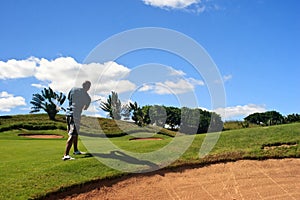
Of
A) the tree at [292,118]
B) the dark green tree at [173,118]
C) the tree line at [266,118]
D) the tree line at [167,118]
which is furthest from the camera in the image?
the tree line at [266,118]

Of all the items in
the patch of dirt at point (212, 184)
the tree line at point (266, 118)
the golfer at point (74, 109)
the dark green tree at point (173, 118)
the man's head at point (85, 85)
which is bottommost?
the patch of dirt at point (212, 184)

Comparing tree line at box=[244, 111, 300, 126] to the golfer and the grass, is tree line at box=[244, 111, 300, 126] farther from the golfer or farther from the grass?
the golfer

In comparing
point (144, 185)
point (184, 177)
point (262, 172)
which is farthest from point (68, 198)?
point (262, 172)

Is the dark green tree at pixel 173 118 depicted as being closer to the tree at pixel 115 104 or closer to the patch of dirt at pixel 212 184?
the tree at pixel 115 104

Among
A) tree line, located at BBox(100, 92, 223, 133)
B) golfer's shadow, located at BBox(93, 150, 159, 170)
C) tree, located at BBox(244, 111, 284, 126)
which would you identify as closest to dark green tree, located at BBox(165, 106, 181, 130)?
tree line, located at BBox(100, 92, 223, 133)

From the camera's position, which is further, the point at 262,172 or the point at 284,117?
the point at 284,117

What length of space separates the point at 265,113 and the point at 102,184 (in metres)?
101

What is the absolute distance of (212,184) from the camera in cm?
1129

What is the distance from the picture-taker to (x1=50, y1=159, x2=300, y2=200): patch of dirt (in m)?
10.4

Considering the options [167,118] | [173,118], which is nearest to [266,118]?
[173,118]

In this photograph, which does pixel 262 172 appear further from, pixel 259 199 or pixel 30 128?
pixel 30 128

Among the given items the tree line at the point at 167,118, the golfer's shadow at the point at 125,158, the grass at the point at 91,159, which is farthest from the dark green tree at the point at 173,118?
the golfer's shadow at the point at 125,158

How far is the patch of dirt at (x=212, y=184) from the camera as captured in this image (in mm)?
10406

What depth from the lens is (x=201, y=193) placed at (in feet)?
35.4
